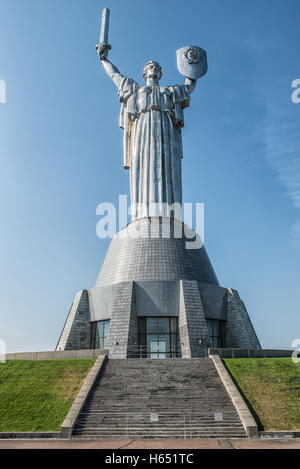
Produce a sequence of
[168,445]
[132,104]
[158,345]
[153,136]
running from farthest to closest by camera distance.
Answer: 1. [132,104]
2. [153,136]
3. [158,345]
4. [168,445]

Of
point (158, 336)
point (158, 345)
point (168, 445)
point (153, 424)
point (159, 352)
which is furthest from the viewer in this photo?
point (158, 336)

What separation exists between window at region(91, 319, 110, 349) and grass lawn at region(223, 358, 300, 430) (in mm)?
10329

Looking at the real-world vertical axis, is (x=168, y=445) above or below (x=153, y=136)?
below

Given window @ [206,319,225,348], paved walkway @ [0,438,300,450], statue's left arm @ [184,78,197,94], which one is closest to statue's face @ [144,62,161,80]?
statue's left arm @ [184,78,197,94]

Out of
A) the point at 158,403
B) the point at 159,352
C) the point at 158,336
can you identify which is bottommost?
the point at 158,403

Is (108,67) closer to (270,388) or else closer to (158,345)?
(158,345)

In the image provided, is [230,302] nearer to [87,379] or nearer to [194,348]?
[194,348]

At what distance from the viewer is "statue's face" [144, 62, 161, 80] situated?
38.4 metres

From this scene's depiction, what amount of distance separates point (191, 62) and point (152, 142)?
31.9 ft

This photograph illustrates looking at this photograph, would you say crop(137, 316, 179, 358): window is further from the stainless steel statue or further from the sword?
the sword

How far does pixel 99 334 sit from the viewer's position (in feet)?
98.0

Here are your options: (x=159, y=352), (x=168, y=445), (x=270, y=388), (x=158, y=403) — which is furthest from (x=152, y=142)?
(x=168, y=445)

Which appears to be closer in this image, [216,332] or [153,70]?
[216,332]

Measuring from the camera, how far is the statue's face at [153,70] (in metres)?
38.4
